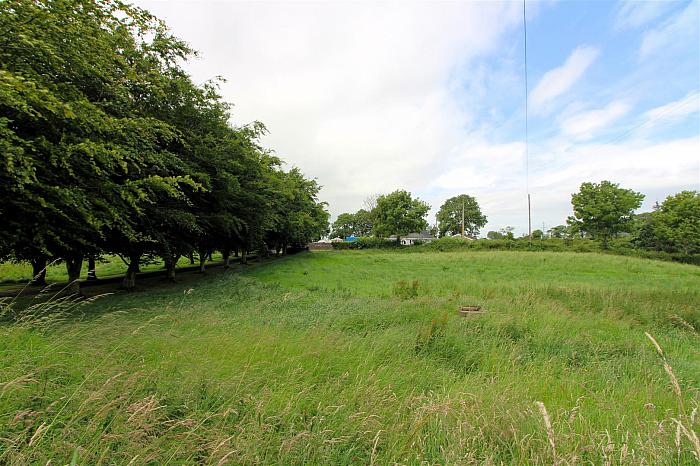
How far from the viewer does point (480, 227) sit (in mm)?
99438

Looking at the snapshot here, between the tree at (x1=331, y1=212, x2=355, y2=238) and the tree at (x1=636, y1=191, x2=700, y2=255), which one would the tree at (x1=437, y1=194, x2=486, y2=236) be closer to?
the tree at (x1=331, y1=212, x2=355, y2=238)

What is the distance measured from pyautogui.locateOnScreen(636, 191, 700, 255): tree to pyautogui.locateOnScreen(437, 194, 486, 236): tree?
47.6 metres

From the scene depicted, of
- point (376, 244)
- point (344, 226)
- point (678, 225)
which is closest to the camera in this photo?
point (678, 225)

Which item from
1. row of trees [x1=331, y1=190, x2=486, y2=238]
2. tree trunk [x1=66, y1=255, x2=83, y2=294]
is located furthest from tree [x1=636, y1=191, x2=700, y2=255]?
tree trunk [x1=66, y1=255, x2=83, y2=294]

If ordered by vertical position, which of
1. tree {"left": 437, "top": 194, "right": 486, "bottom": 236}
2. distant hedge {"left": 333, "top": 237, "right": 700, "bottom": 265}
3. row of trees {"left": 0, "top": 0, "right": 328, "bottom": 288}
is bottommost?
distant hedge {"left": 333, "top": 237, "right": 700, "bottom": 265}

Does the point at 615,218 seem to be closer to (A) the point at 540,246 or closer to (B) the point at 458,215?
(A) the point at 540,246

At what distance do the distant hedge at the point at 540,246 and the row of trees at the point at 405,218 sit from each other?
14.3 feet

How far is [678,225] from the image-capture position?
4034 cm

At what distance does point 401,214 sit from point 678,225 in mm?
40154

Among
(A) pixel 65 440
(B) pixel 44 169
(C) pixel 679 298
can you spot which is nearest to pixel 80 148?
(B) pixel 44 169

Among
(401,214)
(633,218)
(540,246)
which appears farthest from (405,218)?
(633,218)

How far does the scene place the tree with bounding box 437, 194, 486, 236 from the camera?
300 feet

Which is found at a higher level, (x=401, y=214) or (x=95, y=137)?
(x=401, y=214)

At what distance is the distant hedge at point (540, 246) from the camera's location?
37.4 metres
